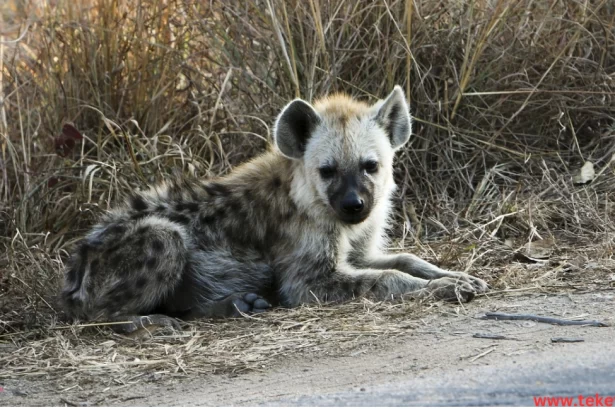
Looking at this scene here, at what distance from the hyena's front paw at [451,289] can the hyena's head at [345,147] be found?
1.45ft

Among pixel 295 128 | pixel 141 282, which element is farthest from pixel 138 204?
pixel 295 128

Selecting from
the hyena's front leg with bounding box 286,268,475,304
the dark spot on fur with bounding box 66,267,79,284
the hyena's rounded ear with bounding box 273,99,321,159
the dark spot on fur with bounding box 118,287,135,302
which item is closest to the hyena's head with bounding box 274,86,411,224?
the hyena's rounded ear with bounding box 273,99,321,159

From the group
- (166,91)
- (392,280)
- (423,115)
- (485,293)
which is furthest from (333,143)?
(166,91)

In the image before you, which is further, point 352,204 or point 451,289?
point 352,204

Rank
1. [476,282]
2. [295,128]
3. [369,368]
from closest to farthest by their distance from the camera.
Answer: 1. [369,368]
2. [476,282]
3. [295,128]

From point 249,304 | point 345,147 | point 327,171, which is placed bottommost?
point 249,304

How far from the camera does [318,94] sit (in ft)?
16.8

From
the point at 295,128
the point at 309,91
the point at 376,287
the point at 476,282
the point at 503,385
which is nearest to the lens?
the point at 503,385

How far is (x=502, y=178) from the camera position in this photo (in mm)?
5164

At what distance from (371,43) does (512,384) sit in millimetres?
2958

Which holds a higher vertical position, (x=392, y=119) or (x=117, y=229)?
(x=392, y=119)

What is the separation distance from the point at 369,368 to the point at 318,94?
244 cm

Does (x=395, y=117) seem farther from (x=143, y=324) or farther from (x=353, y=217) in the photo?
(x=143, y=324)
